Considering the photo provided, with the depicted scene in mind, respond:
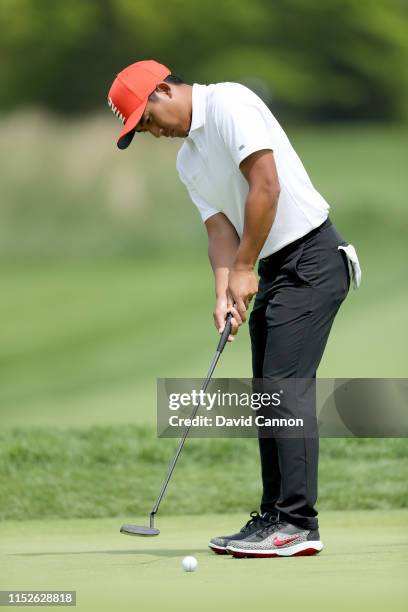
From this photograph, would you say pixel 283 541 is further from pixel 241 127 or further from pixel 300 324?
pixel 241 127

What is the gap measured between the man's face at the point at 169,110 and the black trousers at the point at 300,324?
392 millimetres

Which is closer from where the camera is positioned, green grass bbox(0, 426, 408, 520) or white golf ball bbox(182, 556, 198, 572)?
white golf ball bbox(182, 556, 198, 572)

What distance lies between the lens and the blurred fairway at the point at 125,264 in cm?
523

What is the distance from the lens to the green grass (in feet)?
13.6

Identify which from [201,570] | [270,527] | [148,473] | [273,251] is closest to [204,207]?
[273,251]

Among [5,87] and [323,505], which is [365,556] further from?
[5,87]

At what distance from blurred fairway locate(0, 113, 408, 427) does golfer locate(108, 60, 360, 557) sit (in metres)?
2.32

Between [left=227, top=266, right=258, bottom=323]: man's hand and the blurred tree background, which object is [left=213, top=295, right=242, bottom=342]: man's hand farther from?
the blurred tree background

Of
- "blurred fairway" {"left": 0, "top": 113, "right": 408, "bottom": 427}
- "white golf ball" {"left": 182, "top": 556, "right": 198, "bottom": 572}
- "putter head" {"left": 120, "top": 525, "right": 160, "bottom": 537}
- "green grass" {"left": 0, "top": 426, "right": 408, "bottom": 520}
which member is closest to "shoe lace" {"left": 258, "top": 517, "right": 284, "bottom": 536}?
"putter head" {"left": 120, "top": 525, "right": 160, "bottom": 537}

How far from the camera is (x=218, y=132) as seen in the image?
276 centimetres

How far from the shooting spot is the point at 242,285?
280 centimetres

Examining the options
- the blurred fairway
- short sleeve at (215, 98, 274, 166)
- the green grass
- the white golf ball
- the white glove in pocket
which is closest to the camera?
the white golf ball

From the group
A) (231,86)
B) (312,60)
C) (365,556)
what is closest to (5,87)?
(312,60)

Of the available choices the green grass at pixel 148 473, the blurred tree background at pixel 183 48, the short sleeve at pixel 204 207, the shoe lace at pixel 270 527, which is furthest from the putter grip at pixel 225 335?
the blurred tree background at pixel 183 48
